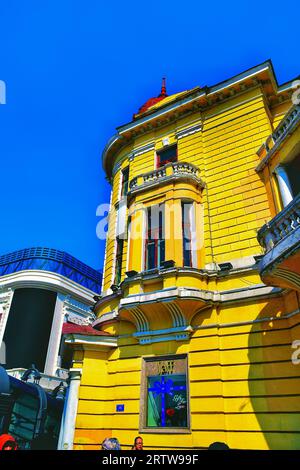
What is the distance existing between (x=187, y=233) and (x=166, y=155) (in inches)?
206

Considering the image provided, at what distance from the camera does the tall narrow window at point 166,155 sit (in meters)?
15.6

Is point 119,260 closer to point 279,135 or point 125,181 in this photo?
point 125,181

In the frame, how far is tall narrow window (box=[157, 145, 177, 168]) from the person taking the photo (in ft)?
51.3

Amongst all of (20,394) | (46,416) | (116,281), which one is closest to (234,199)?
(116,281)

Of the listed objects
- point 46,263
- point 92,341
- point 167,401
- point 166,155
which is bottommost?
point 167,401

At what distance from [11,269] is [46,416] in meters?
15.2

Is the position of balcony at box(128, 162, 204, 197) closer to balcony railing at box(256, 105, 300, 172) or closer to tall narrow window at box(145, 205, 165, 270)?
tall narrow window at box(145, 205, 165, 270)

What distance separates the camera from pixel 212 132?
48.1 feet

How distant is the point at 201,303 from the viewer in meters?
10.5

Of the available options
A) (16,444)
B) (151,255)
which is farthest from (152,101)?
(16,444)

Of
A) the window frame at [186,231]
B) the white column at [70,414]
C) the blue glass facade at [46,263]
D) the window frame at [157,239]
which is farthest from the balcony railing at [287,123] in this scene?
the blue glass facade at [46,263]

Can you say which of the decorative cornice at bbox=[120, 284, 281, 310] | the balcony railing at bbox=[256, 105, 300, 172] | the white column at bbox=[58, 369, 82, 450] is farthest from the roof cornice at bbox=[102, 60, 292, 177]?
the white column at bbox=[58, 369, 82, 450]

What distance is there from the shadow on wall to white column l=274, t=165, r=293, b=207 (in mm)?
3400
